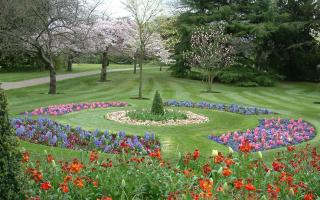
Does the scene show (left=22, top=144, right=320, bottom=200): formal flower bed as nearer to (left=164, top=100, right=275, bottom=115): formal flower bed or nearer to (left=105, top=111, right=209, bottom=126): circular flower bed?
(left=105, top=111, right=209, bottom=126): circular flower bed

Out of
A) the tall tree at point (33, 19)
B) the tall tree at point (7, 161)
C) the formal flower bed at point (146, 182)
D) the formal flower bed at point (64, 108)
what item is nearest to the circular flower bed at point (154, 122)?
the formal flower bed at point (64, 108)

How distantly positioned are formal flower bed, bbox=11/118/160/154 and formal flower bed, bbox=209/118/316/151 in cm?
232

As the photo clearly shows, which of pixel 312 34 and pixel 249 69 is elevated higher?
pixel 312 34

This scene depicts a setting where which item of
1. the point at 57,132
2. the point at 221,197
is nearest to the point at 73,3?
the point at 57,132

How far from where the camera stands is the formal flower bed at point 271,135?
1202 cm

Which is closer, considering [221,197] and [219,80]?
[221,197]

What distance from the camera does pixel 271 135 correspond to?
13117mm

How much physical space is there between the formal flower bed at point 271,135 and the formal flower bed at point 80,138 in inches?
91.4

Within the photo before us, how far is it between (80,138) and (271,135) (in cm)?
588

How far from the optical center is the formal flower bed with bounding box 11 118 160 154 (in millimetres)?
11016

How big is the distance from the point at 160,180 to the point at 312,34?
36.7 metres

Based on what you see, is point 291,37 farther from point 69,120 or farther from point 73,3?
point 69,120

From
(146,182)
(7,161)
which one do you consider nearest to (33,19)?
(146,182)

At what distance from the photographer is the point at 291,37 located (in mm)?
39969
